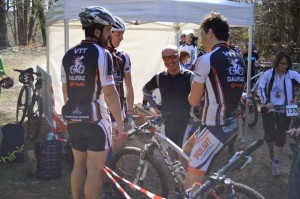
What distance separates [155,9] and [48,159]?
2708 mm

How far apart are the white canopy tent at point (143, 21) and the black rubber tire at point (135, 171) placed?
2.48 meters

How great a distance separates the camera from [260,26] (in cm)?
1789

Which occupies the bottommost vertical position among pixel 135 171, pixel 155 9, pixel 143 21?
pixel 135 171

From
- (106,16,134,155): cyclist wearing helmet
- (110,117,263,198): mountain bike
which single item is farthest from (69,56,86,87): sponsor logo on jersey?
(106,16,134,155): cyclist wearing helmet

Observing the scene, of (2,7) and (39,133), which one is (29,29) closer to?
(2,7)

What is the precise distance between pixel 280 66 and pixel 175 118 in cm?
196

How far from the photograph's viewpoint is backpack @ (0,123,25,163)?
5.66 meters

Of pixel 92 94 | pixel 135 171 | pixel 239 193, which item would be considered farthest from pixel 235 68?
pixel 135 171

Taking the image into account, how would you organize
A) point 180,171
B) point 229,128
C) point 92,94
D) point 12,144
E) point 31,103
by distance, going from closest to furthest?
point 229,128 → point 92,94 → point 180,171 → point 12,144 → point 31,103

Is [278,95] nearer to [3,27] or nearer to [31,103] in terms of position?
[31,103]

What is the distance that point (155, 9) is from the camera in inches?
245

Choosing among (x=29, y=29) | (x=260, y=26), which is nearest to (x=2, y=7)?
(x=29, y=29)

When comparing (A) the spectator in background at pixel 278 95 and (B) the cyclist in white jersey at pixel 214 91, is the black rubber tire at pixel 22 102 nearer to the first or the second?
(A) the spectator in background at pixel 278 95

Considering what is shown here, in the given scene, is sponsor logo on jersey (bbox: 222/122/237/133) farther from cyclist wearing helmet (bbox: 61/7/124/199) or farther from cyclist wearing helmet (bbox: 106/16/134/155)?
cyclist wearing helmet (bbox: 106/16/134/155)
